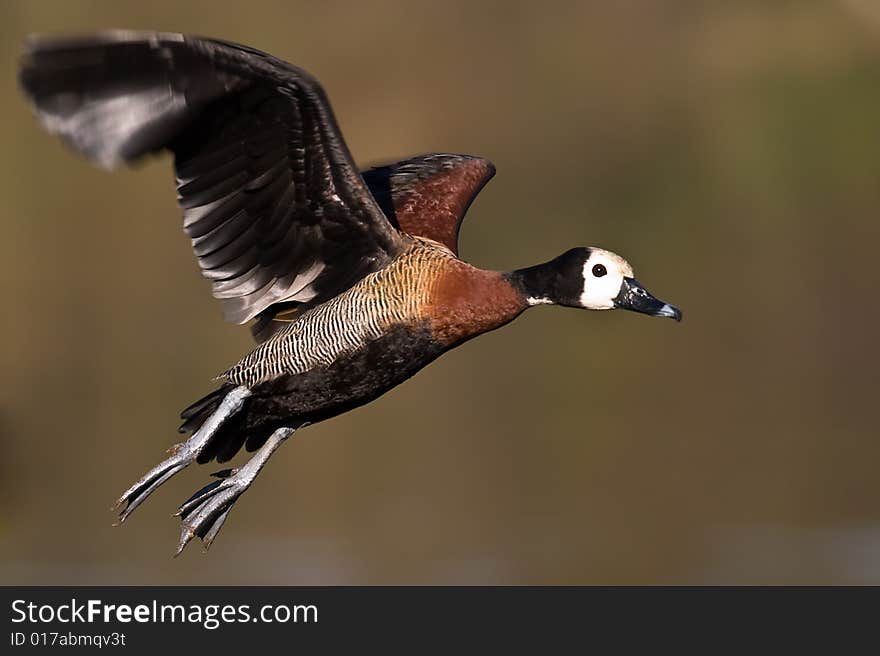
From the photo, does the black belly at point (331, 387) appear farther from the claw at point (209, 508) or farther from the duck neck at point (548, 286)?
the duck neck at point (548, 286)

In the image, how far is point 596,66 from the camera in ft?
80.8

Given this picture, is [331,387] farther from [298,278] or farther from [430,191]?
[430,191]

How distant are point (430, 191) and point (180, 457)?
2.25 meters

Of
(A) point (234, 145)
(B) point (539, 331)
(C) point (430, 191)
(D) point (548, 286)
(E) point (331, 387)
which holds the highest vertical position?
(A) point (234, 145)

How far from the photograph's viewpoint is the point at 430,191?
11.2m

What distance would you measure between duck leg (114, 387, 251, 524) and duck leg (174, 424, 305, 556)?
345mm

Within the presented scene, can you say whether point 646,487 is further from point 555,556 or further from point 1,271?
point 1,271

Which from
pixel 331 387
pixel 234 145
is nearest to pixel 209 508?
pixel 331 387

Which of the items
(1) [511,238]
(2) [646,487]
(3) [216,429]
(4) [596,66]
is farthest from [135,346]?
(3) [216,429]

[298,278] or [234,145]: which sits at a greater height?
[234,145]

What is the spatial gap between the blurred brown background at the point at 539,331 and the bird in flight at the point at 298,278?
490 cm

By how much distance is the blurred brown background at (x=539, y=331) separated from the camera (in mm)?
16047

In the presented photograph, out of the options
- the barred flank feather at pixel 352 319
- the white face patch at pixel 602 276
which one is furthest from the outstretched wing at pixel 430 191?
the white face patch at pixel 602 276

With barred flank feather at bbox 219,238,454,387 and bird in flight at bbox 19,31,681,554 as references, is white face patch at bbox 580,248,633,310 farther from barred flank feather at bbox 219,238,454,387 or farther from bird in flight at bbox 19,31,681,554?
barred flank feather at bbox 219,238,454,387
